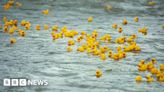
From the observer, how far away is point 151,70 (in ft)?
38.3

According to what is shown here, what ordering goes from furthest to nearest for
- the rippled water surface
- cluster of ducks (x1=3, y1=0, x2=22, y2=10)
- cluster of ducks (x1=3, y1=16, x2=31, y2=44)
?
cluster of ducks (x1=3, y1=0, x2=22, y2=10), cluster of ducks (x1=3, y1=16, x2=31, y2=44), the rippled water surface

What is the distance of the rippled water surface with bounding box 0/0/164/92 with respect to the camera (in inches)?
428

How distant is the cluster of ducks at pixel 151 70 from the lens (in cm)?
1109

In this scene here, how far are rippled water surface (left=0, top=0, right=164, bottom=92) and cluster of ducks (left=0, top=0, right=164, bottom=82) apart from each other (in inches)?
8.2

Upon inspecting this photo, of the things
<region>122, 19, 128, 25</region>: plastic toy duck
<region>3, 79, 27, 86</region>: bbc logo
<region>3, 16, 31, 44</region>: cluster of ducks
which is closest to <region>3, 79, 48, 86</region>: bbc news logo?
<region>3, 79, 27, 86</region>: bbc logo

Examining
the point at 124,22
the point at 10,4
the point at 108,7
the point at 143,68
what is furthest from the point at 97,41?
the point at 10,4

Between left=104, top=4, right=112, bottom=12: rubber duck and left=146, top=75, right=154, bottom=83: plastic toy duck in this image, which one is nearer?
left=146, top=75, right=154, bottom=83: plastic toy duck

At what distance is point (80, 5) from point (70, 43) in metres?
6.73

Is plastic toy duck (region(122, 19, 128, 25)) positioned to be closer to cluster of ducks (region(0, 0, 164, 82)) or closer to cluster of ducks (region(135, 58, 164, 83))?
cluster of ducks (region(0, 0, 164, 82))

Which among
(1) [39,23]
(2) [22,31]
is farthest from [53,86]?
(1) [39,23]

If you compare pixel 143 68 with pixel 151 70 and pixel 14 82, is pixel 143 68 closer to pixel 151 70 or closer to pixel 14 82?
pixel 151 70

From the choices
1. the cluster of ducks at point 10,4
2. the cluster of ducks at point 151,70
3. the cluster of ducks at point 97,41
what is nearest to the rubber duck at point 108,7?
the cluster of ducks at point 97,41

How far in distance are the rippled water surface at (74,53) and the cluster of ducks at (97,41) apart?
8.2 inches

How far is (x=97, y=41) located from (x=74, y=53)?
1.48 meters
